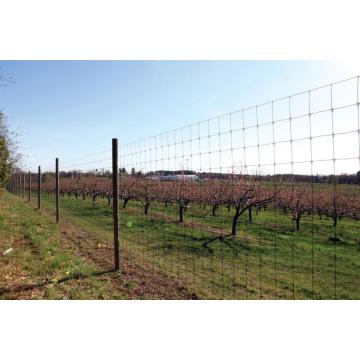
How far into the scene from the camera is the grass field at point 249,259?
19.3ft

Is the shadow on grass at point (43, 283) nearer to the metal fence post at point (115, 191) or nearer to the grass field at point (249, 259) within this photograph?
the metal fence post at point (115, 191)

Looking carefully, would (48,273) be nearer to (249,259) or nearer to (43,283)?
(43,283)

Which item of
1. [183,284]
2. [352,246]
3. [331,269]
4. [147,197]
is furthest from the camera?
[147,197]

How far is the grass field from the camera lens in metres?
5.87

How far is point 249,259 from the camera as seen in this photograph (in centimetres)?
955

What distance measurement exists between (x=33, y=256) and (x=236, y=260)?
17.9ft

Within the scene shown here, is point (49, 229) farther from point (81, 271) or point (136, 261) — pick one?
point (81, 271)

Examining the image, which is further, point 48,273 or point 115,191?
point 115,191

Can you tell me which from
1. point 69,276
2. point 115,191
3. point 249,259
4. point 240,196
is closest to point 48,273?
point 69,276

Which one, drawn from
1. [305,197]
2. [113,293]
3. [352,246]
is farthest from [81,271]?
[305,197]

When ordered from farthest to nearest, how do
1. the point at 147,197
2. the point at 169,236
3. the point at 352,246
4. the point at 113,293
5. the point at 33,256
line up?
the point at 147,197 → the point at 352,246 → the point at 169,236 → the point at 33,256 → the point at 113,293

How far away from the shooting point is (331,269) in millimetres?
9297

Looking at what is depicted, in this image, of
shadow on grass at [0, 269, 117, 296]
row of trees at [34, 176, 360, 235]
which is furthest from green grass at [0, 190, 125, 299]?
row of trees at [34, 176, 360, 235]

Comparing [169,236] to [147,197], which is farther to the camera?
[147,197]
